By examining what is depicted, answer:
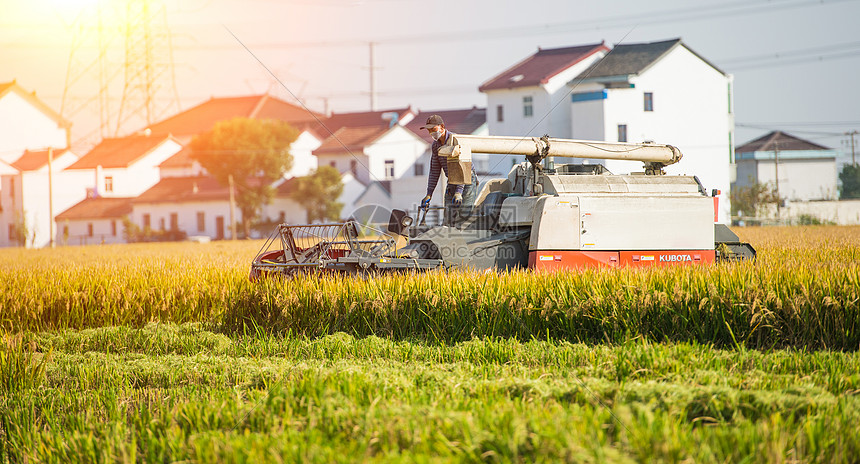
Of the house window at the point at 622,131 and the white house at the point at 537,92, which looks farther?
the white house at the point at 537,92

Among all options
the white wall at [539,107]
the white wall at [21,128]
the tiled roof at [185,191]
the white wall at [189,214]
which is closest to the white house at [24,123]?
the white wall at [21,128]

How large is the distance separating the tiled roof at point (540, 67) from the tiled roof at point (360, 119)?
15.6 m

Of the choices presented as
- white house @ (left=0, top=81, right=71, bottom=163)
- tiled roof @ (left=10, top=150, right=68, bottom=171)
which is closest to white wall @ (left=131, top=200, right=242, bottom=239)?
tiled roof @ (left=10, top=150, right=68, bottom=171)

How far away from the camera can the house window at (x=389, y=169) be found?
6456cm

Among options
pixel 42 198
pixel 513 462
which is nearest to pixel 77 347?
pixel 513 462

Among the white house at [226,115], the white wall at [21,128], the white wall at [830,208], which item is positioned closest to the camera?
the white wall at [830,208]

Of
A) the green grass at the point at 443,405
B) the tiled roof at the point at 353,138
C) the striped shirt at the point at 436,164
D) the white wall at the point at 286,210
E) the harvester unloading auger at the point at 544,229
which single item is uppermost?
the tiled roof at the point at 353,138

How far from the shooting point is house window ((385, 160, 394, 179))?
64.6m

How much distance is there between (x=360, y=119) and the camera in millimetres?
73688

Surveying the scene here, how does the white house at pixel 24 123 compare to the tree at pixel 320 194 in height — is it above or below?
above

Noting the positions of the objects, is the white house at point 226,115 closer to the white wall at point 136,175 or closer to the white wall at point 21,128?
the white wall at point 136,175

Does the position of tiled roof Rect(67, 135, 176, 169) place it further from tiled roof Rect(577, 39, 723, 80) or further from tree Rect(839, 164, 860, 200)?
tree Rect(839, 164, 860, 200)

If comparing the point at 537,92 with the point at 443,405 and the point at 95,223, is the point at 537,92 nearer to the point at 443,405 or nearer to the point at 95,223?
the point at 95,223

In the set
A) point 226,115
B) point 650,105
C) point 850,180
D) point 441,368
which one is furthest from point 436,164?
point 226,115
